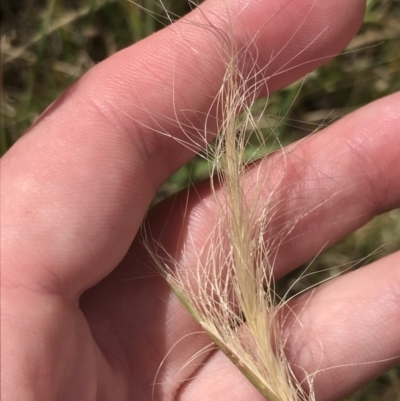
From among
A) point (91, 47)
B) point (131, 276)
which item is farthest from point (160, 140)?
point (91, 47)

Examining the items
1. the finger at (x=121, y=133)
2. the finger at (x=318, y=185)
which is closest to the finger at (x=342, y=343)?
the finger at (x=318, y=185)

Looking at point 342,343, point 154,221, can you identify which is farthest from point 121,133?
point 342,343

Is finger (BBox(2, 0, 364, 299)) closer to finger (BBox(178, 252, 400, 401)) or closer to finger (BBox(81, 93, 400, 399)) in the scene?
finger (BBox(81, 93, 400, 399))

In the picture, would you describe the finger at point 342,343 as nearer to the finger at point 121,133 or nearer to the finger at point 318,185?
the finger at point 318,185

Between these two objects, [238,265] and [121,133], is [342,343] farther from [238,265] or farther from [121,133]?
[121,133]

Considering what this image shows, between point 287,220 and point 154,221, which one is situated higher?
point 154,221

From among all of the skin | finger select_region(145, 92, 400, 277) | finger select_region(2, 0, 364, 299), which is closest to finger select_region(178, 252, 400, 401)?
the skin
